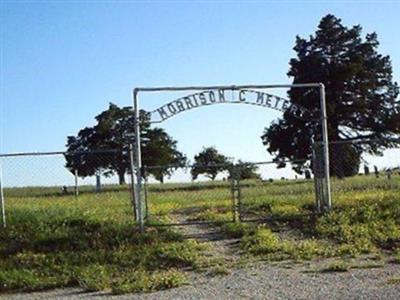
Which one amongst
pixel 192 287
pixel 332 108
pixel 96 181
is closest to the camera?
pixel 192 287

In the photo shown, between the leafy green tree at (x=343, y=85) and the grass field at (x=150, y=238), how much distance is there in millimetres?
23116

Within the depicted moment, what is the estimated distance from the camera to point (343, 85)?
135ft

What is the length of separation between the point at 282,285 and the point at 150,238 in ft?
13.6

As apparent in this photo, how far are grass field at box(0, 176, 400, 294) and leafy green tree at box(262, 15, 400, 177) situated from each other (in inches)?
910

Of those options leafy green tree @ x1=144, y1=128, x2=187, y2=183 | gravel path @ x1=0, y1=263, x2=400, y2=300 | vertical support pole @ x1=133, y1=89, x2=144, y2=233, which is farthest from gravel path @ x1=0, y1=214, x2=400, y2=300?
leafy green tree @ x1=144, y1=128, x2=187, y2=183

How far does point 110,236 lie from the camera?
13586 millimetres

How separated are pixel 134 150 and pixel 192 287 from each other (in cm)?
482

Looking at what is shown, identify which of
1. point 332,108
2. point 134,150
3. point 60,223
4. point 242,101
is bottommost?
point 60,223

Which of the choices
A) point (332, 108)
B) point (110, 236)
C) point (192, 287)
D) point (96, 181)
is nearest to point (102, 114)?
point (332, 108)

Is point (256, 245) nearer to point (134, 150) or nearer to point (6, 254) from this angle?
point (134, 150)

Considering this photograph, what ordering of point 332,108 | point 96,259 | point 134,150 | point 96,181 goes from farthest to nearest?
point 332,108
point 96,181
point 134,150
point 96,259

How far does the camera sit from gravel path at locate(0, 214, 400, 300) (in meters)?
9.23

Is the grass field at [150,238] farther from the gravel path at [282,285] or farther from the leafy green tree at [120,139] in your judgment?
the leafy green tree at [120,139]

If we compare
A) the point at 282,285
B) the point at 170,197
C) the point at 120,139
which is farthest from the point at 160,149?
the point at 282,285
